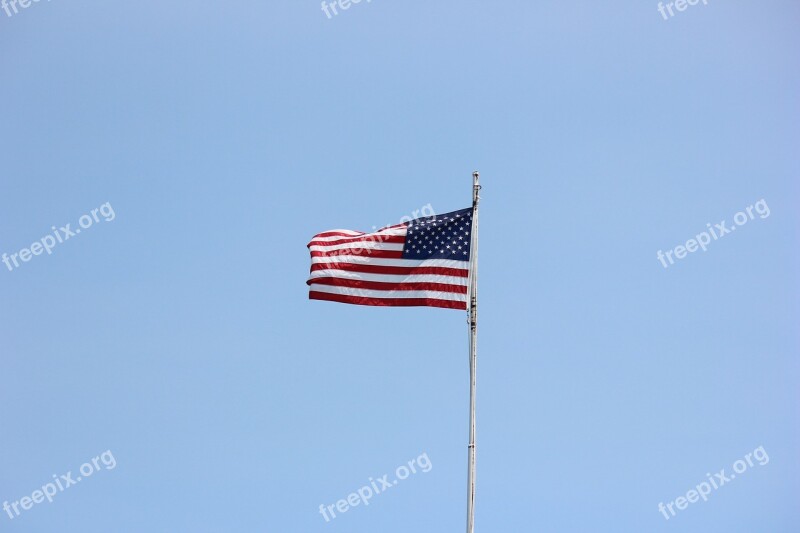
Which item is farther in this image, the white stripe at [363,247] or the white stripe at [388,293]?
the white stripe at [363,247]

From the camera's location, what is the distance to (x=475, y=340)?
149ft

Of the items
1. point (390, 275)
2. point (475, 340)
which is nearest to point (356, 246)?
point (390, 275)

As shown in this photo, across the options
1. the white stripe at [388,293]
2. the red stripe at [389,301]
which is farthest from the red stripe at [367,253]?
the red stripe at [389,301]

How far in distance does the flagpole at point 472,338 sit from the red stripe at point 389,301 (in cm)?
51

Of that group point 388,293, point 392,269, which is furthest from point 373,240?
point 388,293

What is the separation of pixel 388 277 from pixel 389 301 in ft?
2.49

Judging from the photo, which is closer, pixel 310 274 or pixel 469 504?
pixel 469 504

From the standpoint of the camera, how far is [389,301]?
47.9 metres

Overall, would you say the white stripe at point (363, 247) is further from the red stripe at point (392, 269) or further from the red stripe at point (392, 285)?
the red stripe at point (392, 285)

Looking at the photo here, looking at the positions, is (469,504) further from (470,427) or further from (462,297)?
(462,297)

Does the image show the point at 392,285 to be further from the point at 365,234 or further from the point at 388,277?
the point at 365,234

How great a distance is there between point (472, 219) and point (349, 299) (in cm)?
466

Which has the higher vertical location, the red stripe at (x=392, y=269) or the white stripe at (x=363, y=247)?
the white stripe at (x=363, y=247)

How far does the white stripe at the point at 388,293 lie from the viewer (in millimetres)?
46938
